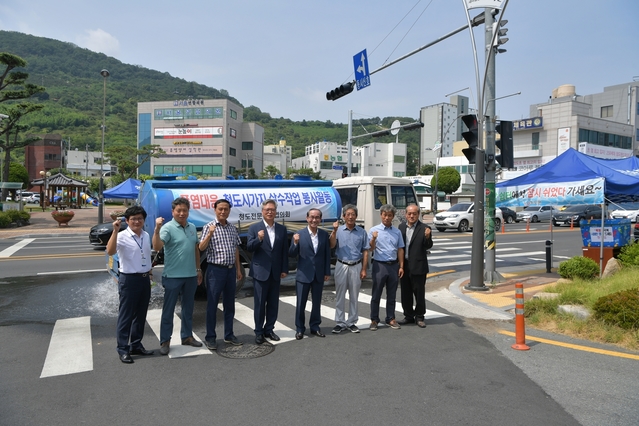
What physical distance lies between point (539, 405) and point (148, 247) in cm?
458

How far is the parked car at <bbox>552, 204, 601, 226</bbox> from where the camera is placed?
34.2 metres

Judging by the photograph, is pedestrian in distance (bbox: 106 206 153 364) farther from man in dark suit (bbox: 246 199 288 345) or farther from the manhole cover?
man in dark suit (bbox: 246 199 288 345)

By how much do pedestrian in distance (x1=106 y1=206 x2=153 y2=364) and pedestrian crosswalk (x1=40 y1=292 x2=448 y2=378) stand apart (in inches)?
17.8

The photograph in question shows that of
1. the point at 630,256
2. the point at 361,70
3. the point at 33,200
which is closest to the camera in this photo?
the point at 630,256

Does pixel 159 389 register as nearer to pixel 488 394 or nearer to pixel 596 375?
pixel 488 394

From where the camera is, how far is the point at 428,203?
6284cm

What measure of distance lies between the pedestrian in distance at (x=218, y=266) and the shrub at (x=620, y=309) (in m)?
5.38

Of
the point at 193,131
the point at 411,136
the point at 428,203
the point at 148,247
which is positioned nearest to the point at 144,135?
the point at 193,131

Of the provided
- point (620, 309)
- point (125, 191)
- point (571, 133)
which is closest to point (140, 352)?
point (620, 309)

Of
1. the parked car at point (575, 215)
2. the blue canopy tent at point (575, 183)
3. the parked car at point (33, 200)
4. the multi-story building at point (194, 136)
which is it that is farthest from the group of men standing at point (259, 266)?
the multi-story building at point (194, 136)

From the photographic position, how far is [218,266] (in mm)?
5969

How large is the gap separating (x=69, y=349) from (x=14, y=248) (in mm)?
14618

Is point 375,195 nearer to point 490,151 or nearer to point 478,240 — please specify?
point 490,151

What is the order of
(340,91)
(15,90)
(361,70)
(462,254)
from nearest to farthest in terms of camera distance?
(361,70)
(462,254)
(340,91)
(15,90)
